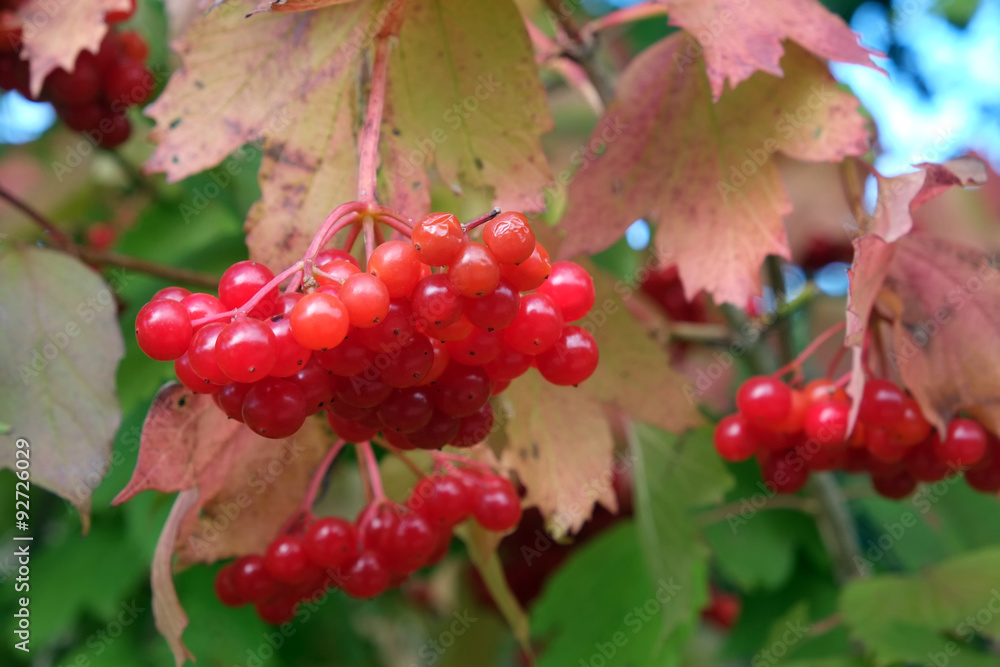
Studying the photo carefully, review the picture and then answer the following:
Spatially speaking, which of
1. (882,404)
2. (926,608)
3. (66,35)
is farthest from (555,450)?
(66,35)

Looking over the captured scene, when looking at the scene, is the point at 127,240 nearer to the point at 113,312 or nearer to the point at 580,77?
the point at 113,312

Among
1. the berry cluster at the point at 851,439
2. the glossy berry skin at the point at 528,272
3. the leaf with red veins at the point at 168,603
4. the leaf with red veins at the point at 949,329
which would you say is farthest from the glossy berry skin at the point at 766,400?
the leaf with red veins at the point at 168,603

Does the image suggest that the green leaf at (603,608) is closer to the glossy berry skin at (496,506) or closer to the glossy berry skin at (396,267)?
the glossy berry skin at (496,506)

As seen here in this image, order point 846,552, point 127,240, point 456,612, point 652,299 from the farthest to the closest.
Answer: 1. point 456,612
2. point 652,299
3. point 127,240
4. point 846,552

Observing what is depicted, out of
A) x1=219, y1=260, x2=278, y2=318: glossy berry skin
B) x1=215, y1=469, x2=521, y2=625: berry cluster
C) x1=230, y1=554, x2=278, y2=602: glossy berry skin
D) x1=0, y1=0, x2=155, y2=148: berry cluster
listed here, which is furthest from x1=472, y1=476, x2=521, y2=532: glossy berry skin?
x1=0, y1=0, x2=155, y2=148: berry cluster

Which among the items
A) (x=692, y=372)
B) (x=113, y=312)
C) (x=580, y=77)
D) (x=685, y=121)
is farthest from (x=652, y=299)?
(x=113, y=312)

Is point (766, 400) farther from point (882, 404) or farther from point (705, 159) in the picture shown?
point (705, 159)

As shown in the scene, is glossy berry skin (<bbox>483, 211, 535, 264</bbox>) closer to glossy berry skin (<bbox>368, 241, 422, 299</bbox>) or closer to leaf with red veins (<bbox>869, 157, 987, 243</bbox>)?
glossy berry skin (<bbox>368, 241, 422, 299</bbox>)
